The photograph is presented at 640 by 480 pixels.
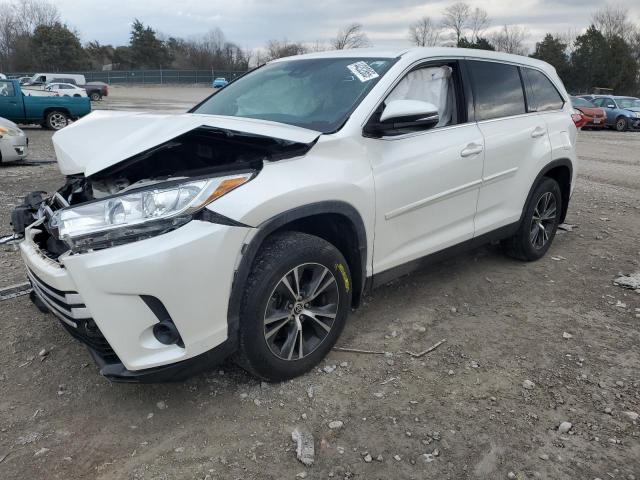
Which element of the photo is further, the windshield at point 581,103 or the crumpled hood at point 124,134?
the windshield at point 581,103

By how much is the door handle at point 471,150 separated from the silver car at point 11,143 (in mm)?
8851

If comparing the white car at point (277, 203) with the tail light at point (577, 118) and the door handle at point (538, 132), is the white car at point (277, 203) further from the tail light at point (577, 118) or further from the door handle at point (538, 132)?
the tail light at point (577, 118)

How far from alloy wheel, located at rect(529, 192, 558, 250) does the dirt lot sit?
796 mm

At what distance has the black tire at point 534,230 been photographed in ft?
15.5

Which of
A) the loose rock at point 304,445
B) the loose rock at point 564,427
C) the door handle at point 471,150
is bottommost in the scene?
the loose rock at point 304,445

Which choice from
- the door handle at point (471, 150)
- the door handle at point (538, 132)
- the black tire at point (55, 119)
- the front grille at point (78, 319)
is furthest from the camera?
the black tire at point (55, 119)

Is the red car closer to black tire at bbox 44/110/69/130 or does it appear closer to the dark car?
the dark car

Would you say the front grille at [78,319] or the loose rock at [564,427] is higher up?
the front grille at [78,319]

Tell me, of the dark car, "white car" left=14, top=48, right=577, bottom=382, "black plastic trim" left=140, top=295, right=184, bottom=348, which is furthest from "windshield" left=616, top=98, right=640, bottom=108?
"black plastic trim" left=140, top=295, right=184, bottom=348

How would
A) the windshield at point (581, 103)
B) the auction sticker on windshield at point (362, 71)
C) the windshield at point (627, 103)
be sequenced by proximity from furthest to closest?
the windshield at point (627, 103) < the windshield at point (581, 103) < the auction sticker on windshield at point (362, 71)

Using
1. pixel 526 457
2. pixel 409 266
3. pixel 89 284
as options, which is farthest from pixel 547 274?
pixel 89 284

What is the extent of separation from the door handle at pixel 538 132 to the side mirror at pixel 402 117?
1.70 meters

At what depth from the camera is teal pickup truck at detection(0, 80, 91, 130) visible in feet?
49.1

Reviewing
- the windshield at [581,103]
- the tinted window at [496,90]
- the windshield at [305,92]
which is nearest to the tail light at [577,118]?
the tinted window at [496,90]
